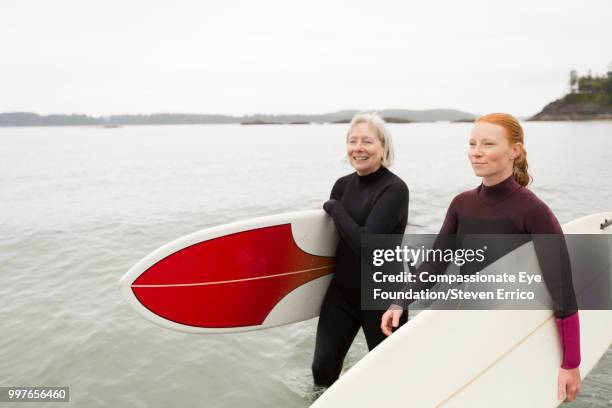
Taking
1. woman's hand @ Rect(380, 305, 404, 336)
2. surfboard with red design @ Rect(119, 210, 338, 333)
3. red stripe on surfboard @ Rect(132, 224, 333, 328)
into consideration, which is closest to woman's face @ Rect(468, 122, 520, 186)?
woman's hand @ Rect(380, 305, 404, 336)

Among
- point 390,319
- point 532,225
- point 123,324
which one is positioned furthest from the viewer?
point 123,324

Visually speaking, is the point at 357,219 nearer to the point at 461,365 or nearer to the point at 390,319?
the point at 390,319

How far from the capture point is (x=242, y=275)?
10.5ft

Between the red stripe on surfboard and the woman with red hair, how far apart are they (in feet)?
4.49

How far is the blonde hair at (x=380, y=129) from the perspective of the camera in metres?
2.50

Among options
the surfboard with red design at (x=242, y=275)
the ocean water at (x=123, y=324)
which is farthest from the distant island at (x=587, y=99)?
the surfboard with red design at (x=242, y=275)

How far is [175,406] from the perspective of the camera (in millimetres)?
3562

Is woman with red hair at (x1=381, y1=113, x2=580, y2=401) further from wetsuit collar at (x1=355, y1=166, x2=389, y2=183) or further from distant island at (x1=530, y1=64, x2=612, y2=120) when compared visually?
distant island at (x1=530, y1=64, x2=612, y2=120)

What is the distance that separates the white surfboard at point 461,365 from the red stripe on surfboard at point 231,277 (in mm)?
1212

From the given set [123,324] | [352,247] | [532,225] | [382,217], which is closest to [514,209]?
[532,225]

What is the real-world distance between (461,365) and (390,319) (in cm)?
41

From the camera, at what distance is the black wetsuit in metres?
2.44

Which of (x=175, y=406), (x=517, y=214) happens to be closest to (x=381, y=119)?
(x=517, y=214)

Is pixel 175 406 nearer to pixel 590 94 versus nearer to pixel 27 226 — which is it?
pixel 27 226
